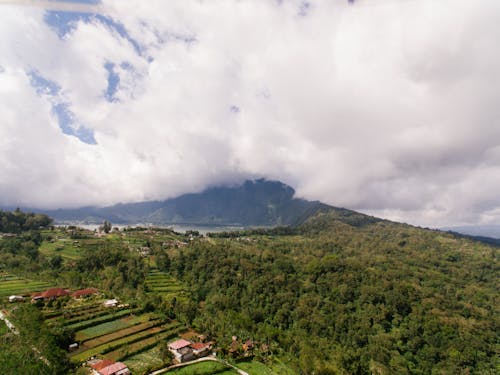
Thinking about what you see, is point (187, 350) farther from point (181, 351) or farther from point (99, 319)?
point (99, 319)

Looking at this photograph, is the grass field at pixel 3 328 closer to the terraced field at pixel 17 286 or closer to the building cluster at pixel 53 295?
the building cluster at pixel 53 295

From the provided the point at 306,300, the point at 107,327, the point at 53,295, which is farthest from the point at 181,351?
the point at 306,300

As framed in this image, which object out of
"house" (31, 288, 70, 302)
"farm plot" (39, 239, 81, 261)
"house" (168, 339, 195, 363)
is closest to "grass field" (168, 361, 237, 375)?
"house" (168, 339, 195, 363)

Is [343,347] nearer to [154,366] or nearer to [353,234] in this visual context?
[154,366]

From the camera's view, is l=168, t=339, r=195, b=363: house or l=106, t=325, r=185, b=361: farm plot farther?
l=168, t=339, r=195, b=363: house

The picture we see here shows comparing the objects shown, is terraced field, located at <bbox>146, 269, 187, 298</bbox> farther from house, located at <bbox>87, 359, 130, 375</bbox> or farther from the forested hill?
house, located at <bbox>87, 359, 130, 375</bbox>

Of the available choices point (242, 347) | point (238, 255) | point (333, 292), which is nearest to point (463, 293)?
point (333, 292)
